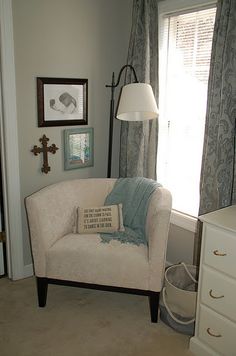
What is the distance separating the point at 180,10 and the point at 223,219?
1.64 m

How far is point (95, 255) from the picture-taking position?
2.28 meters

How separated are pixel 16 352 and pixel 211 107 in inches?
74.6

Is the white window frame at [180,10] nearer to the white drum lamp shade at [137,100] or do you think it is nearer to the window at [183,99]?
the window at [183,99]

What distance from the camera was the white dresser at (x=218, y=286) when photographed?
1.78 m

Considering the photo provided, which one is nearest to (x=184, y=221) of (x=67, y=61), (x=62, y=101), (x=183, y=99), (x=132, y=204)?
(x=132, y=204)

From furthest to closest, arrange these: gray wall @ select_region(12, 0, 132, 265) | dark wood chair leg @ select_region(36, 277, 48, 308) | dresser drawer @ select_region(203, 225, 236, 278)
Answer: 1. gray wall @ select_region(12, 0, 132, 265)
2. dark wood chair leg @ select_region(36, 277, 48, 308)
3. dresser drawer @ select_region(203, 225, 236, 278)

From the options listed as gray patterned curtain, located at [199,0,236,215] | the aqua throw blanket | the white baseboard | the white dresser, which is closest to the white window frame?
gray patterned curtain, located at [199,0,236,215]

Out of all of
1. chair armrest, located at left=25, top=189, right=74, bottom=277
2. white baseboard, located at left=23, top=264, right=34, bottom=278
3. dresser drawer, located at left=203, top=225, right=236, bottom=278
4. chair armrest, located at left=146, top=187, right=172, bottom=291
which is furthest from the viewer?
white baseboard, located at left=23, top=264, right=34, bottom=278

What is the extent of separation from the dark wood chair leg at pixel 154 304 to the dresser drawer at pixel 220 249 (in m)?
0.53

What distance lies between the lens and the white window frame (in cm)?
244

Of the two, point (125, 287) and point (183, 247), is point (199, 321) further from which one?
point (183, 247)

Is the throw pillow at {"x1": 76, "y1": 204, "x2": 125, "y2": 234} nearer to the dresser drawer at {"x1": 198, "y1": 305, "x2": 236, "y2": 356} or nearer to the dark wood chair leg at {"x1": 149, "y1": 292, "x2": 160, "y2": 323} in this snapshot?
the dark wood chair leg at {"x1": 149, "y1": 292, "x2": 160, "y2": 323}

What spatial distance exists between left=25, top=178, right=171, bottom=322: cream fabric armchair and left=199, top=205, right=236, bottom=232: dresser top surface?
0.35m

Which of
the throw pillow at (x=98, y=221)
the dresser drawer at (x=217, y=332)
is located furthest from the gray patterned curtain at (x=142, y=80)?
the dresser drawer at (x=217, y=332)
